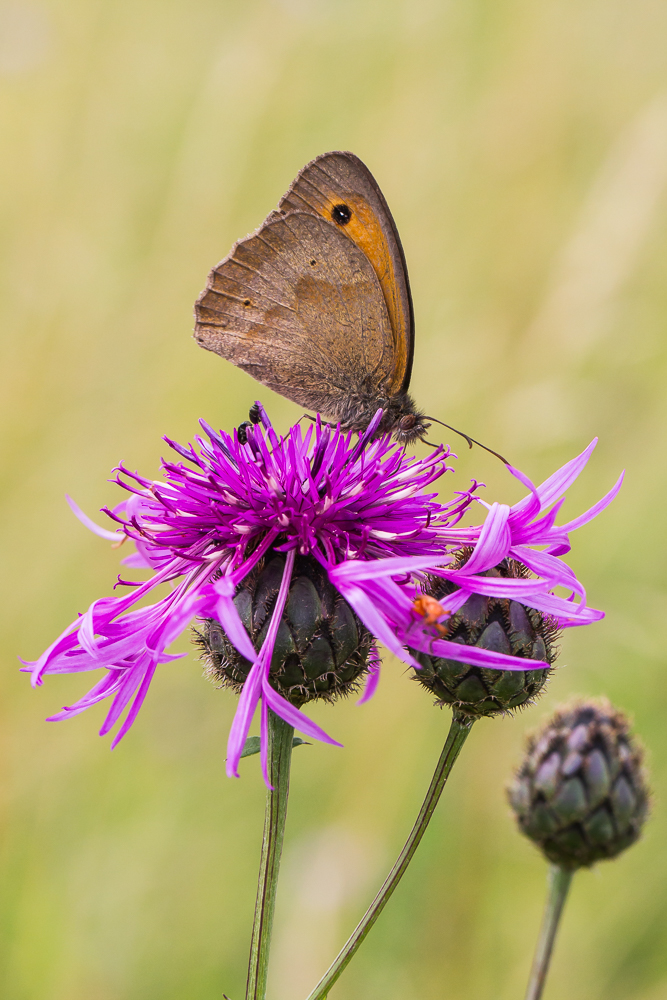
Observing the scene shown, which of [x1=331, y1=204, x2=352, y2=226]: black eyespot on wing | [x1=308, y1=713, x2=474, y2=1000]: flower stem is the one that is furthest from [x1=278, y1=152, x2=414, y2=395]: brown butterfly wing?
[x1=308, y1=713, x2=474, y2=1000]: flower stem

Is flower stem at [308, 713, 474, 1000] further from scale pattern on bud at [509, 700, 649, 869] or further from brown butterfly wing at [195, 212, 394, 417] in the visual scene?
brown butterfly wing at [195, 212, 394, 417]

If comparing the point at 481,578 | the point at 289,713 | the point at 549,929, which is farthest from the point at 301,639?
the point at 549,929

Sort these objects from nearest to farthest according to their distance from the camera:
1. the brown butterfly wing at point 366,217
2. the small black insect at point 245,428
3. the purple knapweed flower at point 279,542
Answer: the purple knapweed flower at point 279,542 < the small black insect at point 245,428 < the brown butterfly wing at point 366,217

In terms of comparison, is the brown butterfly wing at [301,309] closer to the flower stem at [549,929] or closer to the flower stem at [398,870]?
the flower stem at [398,870]

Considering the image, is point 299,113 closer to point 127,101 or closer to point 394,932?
point 127,101

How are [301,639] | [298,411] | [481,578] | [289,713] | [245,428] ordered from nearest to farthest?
[289,713], [301,639], [481,578], [245,428], [298,411]

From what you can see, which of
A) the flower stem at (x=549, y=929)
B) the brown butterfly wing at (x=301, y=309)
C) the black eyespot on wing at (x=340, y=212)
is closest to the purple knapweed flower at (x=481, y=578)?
the brown butterfly wing at (x=301, y=309)

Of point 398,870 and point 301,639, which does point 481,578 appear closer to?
point 301,639
